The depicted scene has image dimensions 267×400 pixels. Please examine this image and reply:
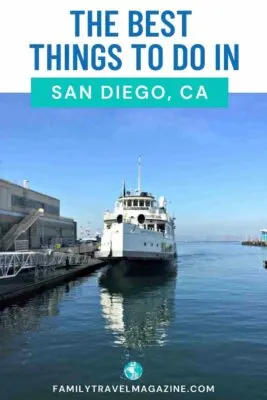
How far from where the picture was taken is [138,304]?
32750mm

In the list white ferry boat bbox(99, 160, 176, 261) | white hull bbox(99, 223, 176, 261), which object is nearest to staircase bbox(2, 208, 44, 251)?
white ferry boat bbox(99, 160, 176, 261)

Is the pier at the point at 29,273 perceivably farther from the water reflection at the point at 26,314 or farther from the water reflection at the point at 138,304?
the water reflection at the point at 138,304

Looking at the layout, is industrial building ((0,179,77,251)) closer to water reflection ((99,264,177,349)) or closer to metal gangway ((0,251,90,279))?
metal gangway ((0,251,90,279))

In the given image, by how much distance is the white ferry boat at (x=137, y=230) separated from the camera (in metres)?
45.0

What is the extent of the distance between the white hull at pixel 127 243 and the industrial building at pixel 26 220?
591 inches

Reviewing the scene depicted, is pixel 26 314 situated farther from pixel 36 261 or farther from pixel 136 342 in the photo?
pixel 36 261

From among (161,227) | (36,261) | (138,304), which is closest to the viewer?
(138,304)

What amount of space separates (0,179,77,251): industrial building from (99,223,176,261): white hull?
49.3 ft

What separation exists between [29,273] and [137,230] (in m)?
13.7

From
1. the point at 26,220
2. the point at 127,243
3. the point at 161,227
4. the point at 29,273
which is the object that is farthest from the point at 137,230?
the point at 26,220

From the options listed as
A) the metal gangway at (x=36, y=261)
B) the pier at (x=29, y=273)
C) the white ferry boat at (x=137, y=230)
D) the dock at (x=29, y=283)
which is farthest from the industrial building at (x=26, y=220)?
the white ferry boat at (x=137, y=230)

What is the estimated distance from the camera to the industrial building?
60.3 m

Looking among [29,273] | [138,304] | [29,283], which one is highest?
[29,273]

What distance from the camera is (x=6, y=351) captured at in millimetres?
19328
